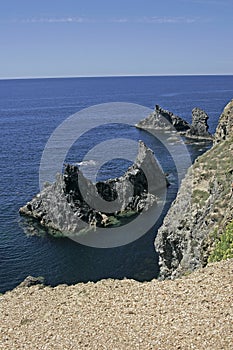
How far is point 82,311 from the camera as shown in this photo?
22078mm

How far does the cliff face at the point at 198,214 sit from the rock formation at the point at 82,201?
2577 cm

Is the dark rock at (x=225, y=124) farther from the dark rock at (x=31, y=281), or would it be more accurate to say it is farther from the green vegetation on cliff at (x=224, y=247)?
the dark rock at (x=31, y=281)

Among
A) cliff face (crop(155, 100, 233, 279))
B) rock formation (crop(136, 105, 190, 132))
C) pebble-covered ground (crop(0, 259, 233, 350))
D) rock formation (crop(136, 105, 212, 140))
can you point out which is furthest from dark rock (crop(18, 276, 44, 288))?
rock formation (crop(136, 105, 190, 132))

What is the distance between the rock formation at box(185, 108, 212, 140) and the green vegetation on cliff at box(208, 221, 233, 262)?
10988 cm

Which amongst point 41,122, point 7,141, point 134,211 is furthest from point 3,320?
point 41,122

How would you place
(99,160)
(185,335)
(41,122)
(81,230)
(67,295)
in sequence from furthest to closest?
1. (41,122)
2. (99,160)
3. (81,230)
4. (67,295)
5. (185,335)

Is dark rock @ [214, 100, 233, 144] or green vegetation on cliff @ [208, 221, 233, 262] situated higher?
dark rock @ [214, 100, 233, 144]

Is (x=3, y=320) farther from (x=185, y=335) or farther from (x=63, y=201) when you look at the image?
(x=63, y=201)

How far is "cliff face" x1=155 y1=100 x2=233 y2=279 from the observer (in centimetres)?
3244

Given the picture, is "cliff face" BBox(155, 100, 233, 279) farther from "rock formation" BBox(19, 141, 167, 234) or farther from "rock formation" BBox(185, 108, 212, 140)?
"rock formation" BBox(185, 108, 212, 140)

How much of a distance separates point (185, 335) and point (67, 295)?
9.10 m

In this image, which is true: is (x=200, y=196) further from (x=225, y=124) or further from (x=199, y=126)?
(x=199, y=126)

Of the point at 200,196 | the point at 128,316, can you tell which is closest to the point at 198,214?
the point at 200,196

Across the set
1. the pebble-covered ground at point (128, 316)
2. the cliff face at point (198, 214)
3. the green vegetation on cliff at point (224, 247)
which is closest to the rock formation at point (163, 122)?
the cliff face at point (198, 214)
